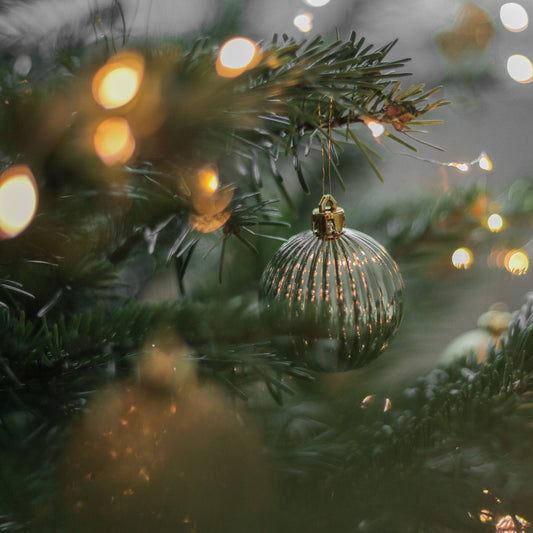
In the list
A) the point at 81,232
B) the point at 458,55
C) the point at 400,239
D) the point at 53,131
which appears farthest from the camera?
the point at 458,55

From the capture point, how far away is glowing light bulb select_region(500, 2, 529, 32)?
69 cm

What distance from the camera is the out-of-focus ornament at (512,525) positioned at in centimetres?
26

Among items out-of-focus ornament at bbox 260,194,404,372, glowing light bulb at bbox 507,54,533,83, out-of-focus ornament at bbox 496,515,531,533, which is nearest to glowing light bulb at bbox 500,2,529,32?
glowing light bulb at bbox 507,54,533,83

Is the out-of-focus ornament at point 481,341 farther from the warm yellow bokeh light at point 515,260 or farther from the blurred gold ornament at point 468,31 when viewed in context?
the blurred gold ornament at point 468,31

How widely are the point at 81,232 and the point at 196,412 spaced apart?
123mm

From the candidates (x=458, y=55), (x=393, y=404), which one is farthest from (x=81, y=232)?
Result: (x=458, y=55)

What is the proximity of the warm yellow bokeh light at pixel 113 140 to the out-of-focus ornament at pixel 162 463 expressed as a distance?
99 millimetres

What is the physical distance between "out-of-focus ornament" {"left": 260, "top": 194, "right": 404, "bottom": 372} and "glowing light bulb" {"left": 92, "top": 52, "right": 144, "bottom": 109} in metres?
0.14

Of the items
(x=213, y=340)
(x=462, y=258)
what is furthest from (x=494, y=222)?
(x=213, y=340)

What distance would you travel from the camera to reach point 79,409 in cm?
→ 25

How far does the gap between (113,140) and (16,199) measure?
0.04 metres

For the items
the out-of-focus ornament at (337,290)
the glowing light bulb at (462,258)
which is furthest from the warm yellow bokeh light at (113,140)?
the glowing light bulb at (462,258)

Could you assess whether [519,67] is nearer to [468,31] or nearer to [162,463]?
[468,31]

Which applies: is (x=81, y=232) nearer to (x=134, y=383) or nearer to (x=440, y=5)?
(x=134, y=383)
